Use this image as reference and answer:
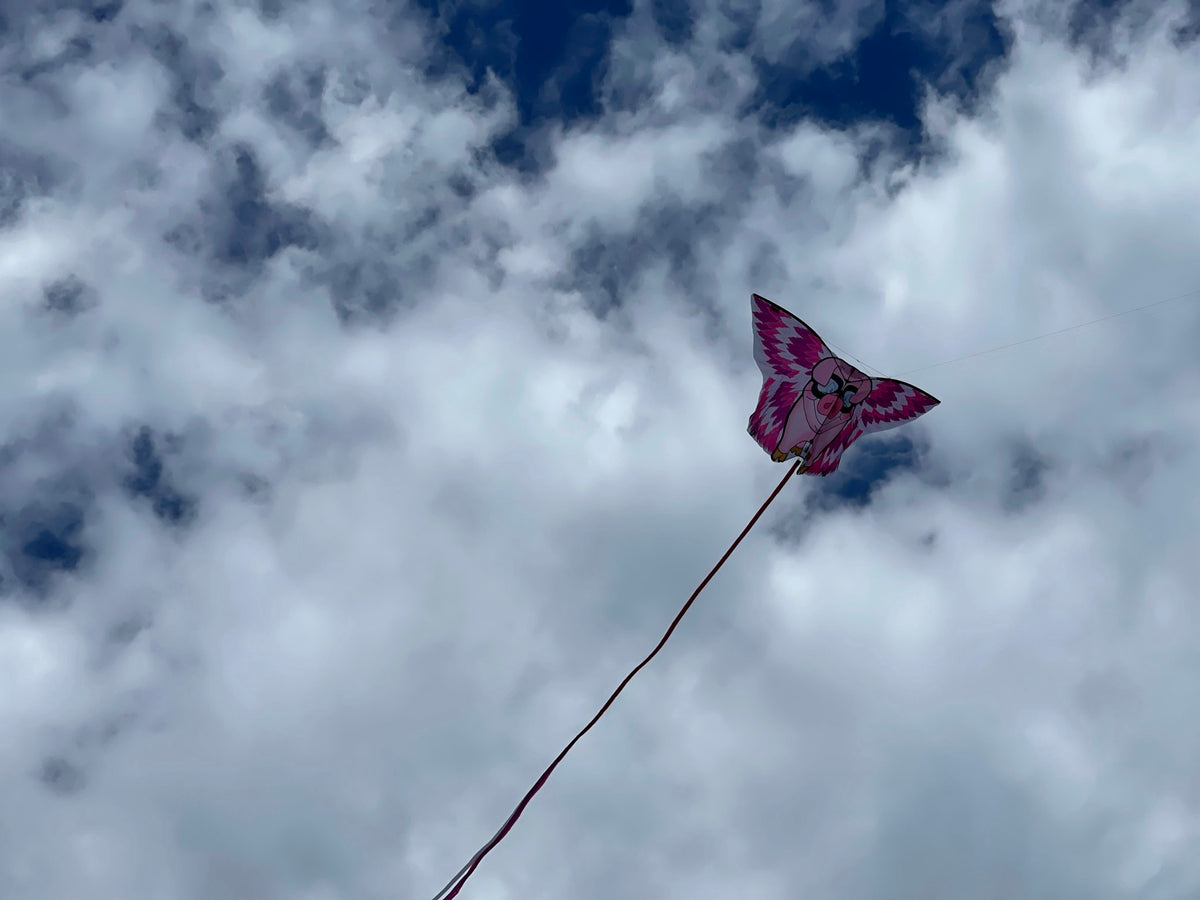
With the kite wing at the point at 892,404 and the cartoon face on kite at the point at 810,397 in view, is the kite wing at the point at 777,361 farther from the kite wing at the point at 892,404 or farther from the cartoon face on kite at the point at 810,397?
the kite wing at the point at 892,404

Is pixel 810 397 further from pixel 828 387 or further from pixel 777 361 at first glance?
pixel 777 361

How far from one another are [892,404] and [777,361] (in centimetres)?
469

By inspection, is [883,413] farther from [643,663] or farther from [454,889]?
[454,889]

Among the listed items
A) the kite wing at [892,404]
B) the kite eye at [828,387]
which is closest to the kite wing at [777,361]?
the kite eye at [828,387]

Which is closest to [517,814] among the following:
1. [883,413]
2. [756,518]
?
[756,518]

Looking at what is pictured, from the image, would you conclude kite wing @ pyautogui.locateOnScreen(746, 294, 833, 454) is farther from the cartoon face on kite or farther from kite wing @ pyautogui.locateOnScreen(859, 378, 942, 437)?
kite wing @ pyautogui.locateOnScreen(859, 378, 942, 437)

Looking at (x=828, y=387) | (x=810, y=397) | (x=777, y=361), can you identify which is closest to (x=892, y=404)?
(x=828, y=387)

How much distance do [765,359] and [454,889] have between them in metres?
21.9

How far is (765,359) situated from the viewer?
37.1 m

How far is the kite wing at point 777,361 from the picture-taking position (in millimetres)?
36250

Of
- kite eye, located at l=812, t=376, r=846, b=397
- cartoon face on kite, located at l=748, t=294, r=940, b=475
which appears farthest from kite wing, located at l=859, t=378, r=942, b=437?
kite eye, located at l=812, t=376, r=846, b=397

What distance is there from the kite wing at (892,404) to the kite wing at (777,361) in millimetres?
2423

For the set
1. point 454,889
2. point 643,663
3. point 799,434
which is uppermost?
point 799,434

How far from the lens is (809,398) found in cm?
3706
